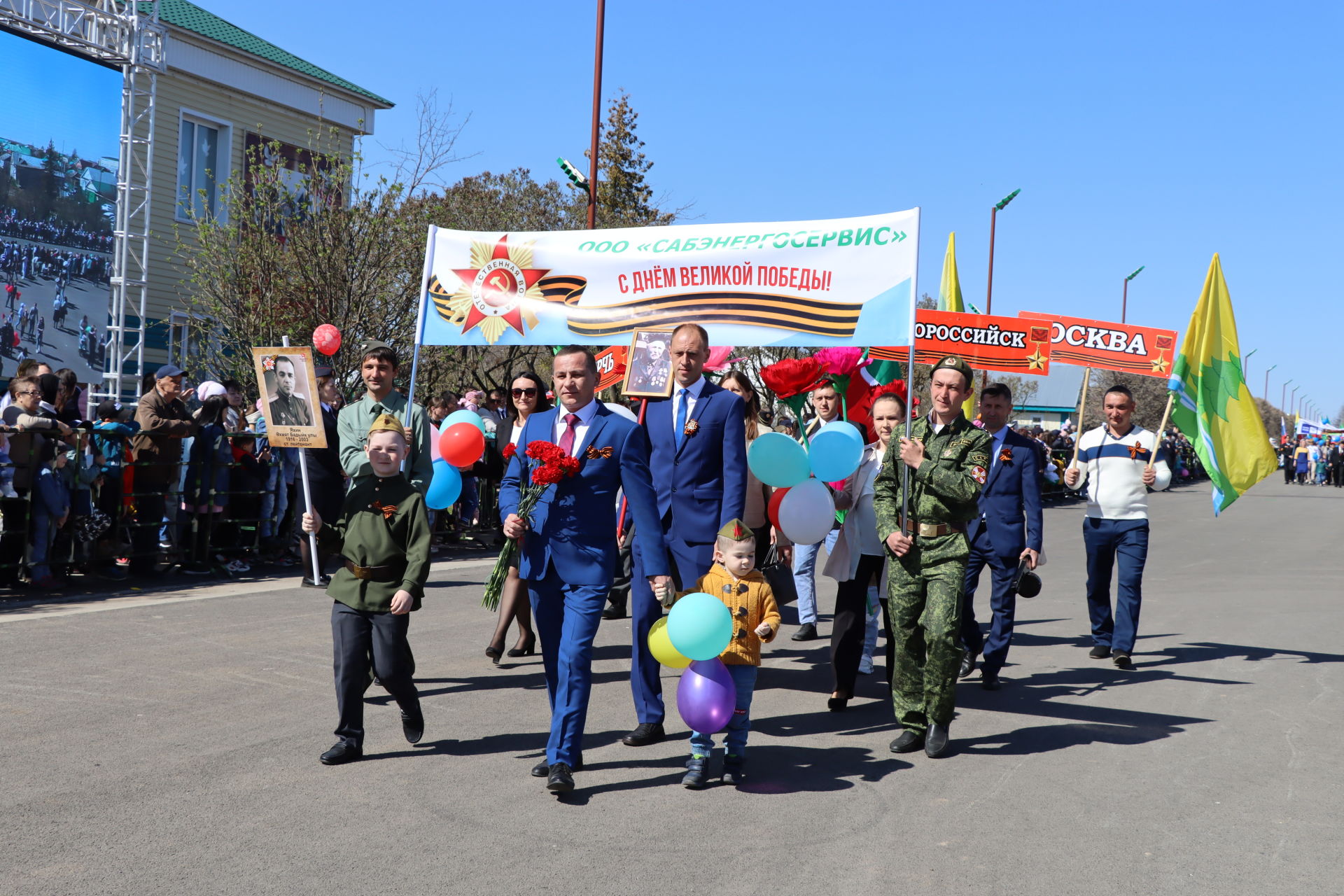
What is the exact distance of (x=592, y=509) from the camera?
5.35 m

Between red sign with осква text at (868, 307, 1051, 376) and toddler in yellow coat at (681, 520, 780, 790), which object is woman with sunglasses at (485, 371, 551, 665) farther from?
red sign with осква text at (868, 307, 1051, 376)

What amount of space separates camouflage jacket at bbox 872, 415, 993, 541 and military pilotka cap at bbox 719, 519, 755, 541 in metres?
0.97

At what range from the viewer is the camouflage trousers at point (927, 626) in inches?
231

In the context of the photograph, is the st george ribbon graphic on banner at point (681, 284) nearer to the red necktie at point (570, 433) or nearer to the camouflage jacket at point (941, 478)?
the camouflage jacket at point (941, 478)

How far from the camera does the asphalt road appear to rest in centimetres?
421

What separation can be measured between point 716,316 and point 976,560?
8.40 ft

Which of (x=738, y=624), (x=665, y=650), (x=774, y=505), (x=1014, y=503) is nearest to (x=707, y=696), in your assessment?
(x=665, y=650)

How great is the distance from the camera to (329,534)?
5711 millimetres

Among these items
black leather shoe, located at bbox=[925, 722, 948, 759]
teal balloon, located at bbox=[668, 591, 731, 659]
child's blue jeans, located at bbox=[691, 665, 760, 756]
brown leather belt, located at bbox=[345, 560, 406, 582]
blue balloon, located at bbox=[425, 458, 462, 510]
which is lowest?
black leather shoe, located at bbox=[925, 722, 948, 759]

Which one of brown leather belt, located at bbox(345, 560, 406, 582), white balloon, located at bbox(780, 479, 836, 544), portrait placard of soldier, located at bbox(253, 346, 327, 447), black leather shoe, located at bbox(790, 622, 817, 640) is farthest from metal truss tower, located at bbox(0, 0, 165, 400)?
white balloon, located at bbox(780, 479, 836, 544)

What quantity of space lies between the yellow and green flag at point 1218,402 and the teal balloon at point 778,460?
3.55m

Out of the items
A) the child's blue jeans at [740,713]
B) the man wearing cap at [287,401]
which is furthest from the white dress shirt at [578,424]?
the man wearing cap at [287,401]

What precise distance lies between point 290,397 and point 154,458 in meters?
4.37

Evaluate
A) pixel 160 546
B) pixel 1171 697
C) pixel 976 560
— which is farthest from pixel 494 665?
pixel 160 546
